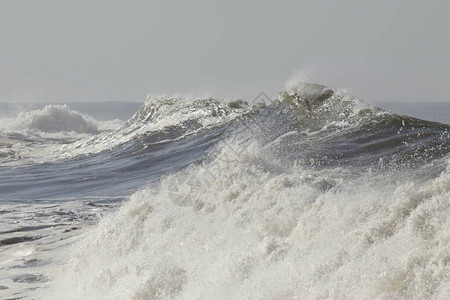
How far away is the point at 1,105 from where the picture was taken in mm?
40438

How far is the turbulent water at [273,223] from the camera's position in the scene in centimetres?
397

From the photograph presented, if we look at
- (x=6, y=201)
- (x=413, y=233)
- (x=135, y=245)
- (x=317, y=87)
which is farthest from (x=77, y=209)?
(x=413, y=233)

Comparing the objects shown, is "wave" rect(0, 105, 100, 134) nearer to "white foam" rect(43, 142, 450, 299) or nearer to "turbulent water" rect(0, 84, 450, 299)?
"turbulent water" rect(0, 84, 450, 299)

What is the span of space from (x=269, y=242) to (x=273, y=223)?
1.35 ft

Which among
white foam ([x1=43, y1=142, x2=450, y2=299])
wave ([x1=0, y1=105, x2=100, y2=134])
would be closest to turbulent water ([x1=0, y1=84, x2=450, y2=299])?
white foam ([x1=43, y1=142, x2=450, y2=299])

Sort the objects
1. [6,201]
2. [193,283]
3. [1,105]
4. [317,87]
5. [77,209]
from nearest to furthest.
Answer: [193,283] < [77,209] < [6,201] < [317,87] < [1,105]

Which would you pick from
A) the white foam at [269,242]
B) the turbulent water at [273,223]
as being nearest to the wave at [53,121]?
the turbulent water at [273,223]

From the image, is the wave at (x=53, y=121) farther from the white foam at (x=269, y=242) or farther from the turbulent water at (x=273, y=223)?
the white foam at (x=269, y=242)

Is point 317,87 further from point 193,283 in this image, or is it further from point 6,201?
point 193,283

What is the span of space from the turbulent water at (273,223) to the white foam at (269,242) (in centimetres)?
1

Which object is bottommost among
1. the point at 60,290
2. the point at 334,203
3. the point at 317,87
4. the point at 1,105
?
the point at 60,290

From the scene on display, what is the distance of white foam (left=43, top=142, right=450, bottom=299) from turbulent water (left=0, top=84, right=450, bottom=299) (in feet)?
0.03

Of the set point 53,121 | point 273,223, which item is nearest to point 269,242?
point 273,223

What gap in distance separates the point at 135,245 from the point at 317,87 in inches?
320
